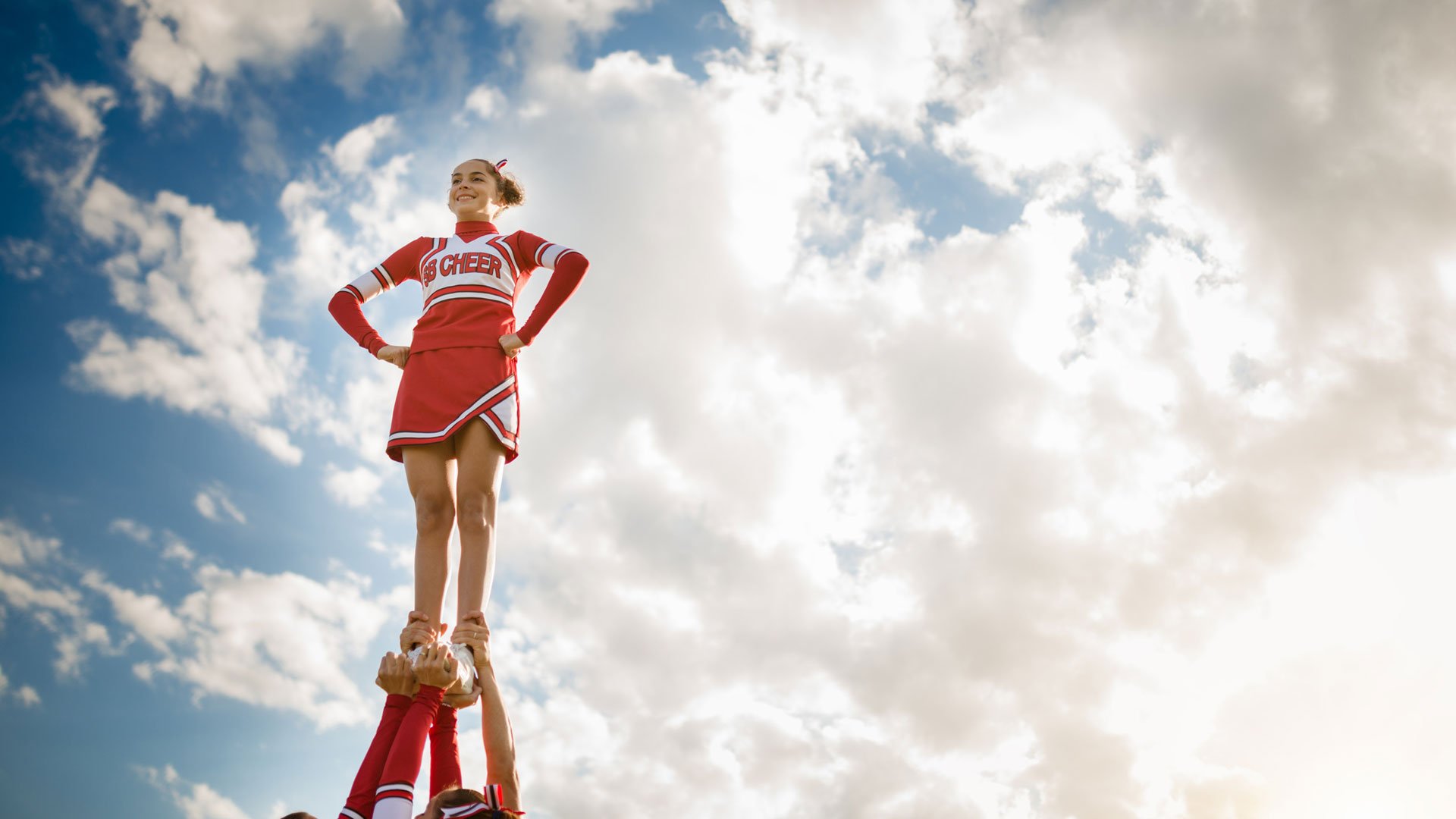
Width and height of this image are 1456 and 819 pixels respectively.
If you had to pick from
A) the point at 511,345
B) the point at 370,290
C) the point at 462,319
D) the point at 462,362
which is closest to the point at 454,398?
the point at 462,362

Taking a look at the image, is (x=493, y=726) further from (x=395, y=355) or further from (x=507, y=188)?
(x=507, y=188)

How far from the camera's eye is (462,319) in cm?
700

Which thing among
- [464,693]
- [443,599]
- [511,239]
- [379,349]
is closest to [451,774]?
[464,693]

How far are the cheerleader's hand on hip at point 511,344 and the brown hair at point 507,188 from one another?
5.22 ft

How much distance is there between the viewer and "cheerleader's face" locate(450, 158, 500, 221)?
25.0 feet

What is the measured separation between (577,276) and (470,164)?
1497 millimetres

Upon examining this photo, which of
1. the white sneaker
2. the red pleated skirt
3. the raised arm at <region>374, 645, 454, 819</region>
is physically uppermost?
the red pleated skirt

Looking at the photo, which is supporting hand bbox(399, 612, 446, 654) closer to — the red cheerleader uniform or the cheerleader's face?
the red cheerleader uniform

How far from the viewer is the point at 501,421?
6.61m

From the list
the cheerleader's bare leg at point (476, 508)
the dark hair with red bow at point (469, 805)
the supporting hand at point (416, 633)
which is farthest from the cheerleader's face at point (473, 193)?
the dark hair with red bow at point (469, 805)

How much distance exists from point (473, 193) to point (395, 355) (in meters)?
1.50

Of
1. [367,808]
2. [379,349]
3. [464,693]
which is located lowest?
[367,808]

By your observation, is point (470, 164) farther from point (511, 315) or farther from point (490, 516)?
point (490, 516)

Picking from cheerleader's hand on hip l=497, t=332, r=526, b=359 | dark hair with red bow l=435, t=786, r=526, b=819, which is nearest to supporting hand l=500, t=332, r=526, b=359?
cheerleader's hand on hip l=497, t=332, r=526, b=359
